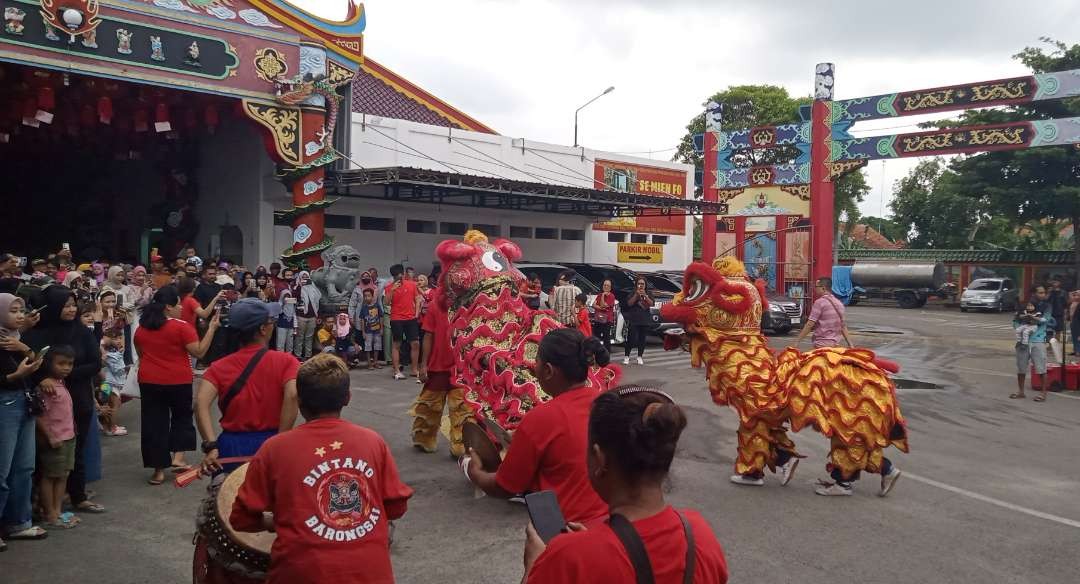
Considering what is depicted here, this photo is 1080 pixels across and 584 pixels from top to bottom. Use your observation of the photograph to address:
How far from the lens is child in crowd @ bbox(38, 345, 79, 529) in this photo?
189 inches

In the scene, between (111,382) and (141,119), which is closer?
(111,382)

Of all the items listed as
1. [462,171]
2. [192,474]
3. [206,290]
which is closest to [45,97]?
[206,290]

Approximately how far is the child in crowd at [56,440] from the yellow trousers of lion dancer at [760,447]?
4.68 metres

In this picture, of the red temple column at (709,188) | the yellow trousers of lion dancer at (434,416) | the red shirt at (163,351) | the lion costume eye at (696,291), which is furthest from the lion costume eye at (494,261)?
the red temple column at (709,188)

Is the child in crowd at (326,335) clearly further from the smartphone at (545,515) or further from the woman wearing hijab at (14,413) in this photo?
the smartphone at (545,515)

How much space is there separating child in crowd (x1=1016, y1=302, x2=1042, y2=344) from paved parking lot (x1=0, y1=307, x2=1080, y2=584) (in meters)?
2.17

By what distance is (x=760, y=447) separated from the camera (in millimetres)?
6238

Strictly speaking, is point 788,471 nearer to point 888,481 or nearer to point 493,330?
point 888,481

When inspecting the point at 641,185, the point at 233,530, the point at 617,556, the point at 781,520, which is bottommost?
the point at 781,520

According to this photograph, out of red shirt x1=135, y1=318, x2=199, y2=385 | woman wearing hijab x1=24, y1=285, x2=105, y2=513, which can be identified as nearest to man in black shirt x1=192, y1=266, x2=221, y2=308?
red shirt x1=135, y1=318, x2=199, y2=385

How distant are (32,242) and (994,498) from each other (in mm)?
22753

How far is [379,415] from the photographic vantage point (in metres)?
8.70

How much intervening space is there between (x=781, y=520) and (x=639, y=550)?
416cm

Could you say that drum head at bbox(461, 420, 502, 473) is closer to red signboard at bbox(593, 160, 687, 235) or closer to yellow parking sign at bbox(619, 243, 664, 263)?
red signboard at bbox(593, 160, 687, 235)
